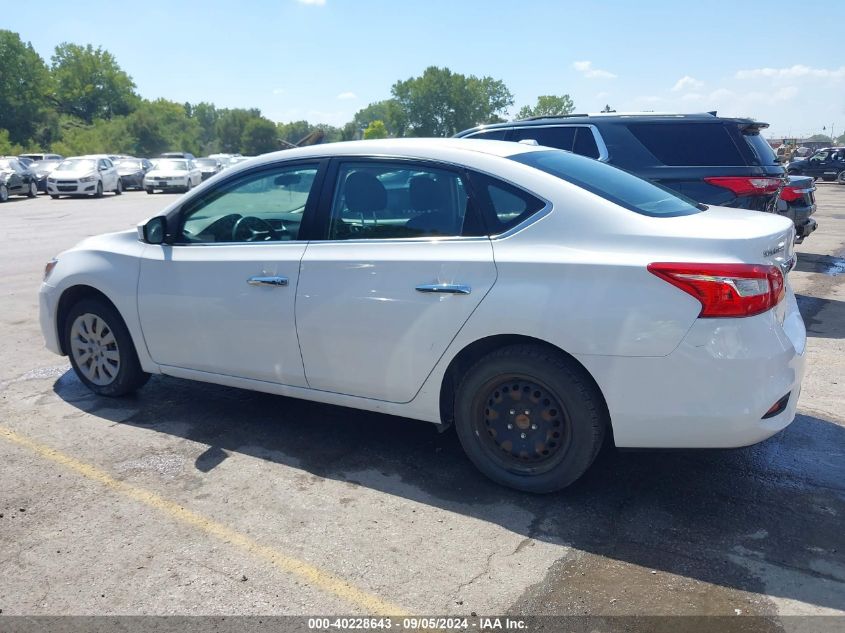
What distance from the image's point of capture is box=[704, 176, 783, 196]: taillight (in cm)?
718

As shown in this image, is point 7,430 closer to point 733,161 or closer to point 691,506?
point 691,506

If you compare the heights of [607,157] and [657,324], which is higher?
[607,157]

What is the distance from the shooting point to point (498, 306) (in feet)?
11.3

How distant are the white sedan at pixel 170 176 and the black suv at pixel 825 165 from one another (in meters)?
29.1

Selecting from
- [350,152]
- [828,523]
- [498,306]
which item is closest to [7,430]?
[350,152]

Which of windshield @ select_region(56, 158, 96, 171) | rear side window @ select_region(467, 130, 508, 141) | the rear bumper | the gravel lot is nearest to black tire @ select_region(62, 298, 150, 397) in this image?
the gravel lot

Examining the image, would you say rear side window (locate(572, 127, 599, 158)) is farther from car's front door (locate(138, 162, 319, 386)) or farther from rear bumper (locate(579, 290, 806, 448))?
rear bumper (locate(579, 290, 806, 448))

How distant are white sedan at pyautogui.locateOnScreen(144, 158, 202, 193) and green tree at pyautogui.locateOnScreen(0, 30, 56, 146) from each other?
48598mm

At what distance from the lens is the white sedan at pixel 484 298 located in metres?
3.18

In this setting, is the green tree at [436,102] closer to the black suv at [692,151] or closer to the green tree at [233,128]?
the green tree at [233,128]

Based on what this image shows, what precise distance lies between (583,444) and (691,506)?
639 millimetres

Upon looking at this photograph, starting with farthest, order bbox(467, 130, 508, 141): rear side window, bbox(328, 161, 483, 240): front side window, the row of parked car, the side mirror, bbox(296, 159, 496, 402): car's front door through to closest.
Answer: the row of parked car → bbox(467, 130, 508, 141): rear side window → the side mirror → bbox(328, 161, 483, 240): front side window → bbox(296, 159, 496, 402): car's front door

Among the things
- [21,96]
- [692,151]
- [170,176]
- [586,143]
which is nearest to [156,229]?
[586,143]

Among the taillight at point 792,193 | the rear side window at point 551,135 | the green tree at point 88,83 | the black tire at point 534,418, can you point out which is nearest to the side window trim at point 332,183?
the black tire at point 534,418
